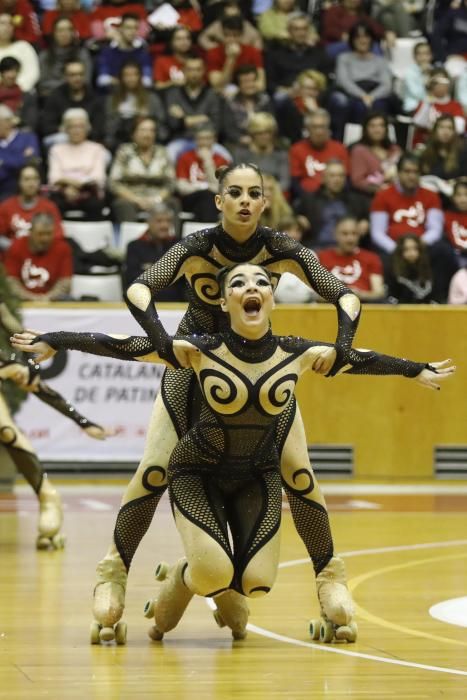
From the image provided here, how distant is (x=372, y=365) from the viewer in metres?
6.66

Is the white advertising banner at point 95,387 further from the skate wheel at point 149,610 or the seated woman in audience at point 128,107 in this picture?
the skate wheel at point 149,610

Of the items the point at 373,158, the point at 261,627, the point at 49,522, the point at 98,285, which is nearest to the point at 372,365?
the point at 261,627

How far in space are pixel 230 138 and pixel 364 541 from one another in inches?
275

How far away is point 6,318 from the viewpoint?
1034 cm

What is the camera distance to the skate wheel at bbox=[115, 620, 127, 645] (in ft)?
22.6

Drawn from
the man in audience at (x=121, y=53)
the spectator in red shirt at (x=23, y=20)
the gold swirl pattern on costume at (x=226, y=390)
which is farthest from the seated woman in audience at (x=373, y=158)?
the gold swirl pattern on costume at (x=226, y=390)

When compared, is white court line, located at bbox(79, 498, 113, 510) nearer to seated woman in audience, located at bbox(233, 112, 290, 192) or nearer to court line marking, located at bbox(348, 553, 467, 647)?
court line marking, located at bbox(348, 553, 467, 647)

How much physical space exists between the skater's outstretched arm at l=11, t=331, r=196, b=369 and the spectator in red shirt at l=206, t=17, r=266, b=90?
10823mm

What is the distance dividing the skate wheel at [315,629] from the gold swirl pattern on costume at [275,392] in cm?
103

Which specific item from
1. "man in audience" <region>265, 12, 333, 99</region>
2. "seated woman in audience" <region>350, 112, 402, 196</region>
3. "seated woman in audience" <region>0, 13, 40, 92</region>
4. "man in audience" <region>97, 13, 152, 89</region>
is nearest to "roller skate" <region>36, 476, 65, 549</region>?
"seated woman in audience" <region>350, 112, 402, 196</region>

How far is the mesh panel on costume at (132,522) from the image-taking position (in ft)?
23.3

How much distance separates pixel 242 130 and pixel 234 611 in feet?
33.3

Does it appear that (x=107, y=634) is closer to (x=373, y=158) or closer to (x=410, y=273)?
(x=410, y=273)

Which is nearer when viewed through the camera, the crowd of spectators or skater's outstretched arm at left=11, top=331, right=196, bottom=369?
skater's outstretched arm at left=11, top=331, right=196, bottom=369
